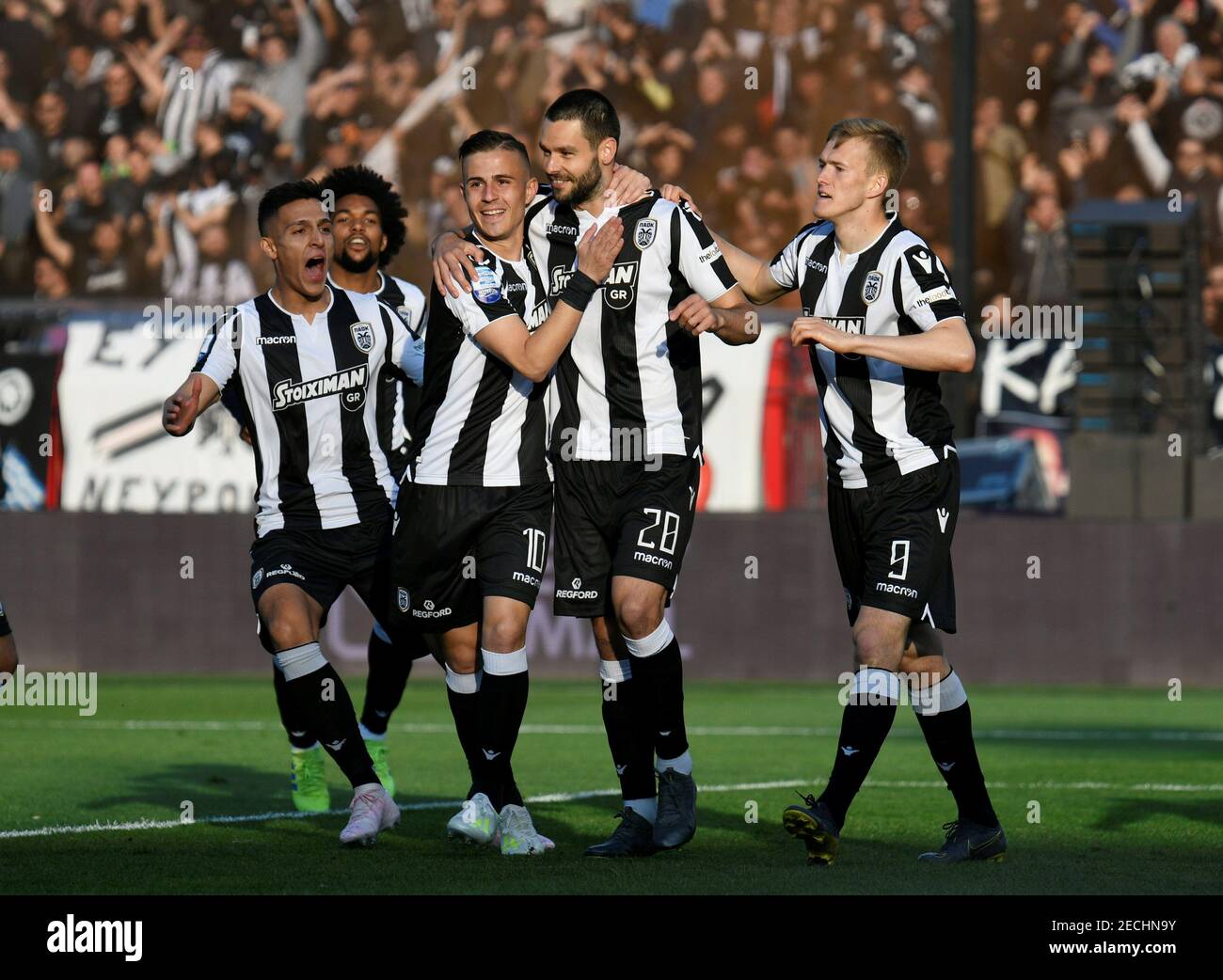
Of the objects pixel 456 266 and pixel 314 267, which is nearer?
pixel 456 266

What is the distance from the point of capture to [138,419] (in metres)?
15.0

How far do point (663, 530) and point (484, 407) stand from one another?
767 mm

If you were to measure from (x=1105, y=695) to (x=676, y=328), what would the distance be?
8.03m

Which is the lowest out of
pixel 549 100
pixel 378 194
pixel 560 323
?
pixel 560 323

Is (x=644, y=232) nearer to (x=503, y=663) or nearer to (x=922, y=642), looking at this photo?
(x=503, y=663)

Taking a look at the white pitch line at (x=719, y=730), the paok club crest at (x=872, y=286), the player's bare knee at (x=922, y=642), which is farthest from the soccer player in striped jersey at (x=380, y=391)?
the white pitch line at (x=719, y=730)

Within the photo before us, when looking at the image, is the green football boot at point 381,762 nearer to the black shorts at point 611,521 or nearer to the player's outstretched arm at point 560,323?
the black shorts at point 611,521

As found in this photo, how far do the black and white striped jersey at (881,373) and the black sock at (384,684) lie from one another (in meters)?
2.43

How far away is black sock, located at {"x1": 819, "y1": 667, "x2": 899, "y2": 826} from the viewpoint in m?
5.75

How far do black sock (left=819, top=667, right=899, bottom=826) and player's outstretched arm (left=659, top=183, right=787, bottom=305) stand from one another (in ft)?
4.52

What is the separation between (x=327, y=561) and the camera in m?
6.91

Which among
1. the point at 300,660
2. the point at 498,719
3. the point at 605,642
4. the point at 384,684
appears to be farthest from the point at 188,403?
the point at 384,684

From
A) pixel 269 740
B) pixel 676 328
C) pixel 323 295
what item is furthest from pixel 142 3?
pixel 676 328
